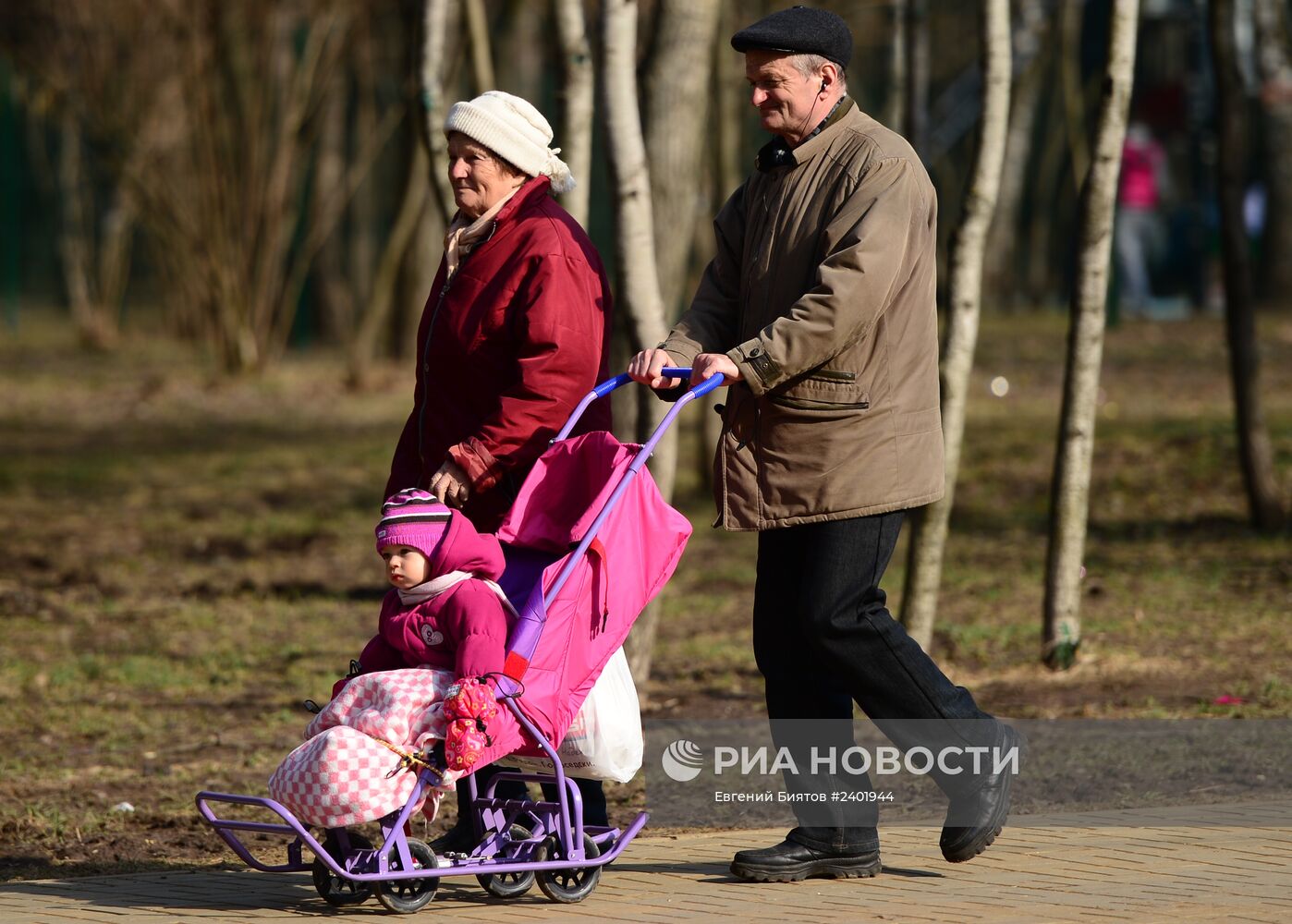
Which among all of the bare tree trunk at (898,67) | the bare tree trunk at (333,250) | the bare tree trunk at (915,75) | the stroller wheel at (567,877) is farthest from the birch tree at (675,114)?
the bare tree trunk at (333,250)

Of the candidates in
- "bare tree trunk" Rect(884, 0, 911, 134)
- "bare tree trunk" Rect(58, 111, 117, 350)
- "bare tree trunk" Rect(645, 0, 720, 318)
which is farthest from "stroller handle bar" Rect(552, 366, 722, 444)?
"bare tree trunk" Rect(58, 111, 117, 350)

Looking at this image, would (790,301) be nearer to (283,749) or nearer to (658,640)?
(283,749)

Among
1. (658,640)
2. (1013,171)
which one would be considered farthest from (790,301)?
(1013,171)

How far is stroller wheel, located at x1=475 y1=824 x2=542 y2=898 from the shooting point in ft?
15.2

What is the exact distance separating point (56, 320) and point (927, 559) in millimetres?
23686

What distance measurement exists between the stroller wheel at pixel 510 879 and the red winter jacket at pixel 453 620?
1.48ft

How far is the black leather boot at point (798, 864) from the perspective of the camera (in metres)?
4.81

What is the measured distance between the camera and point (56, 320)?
28.8 m

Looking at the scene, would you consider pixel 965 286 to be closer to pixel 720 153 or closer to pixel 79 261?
pixel 720 153

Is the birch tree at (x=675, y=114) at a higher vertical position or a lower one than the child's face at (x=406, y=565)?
higher

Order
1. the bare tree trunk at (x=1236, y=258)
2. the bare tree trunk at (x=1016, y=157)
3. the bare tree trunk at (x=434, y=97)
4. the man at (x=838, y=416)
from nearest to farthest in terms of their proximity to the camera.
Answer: the man at (x=838, y=416), the bare tree trunk at (x=434, y=97), the bare tree trunk at (x=1236, y=258), the bare tree trunk at (x=1016, y=157)

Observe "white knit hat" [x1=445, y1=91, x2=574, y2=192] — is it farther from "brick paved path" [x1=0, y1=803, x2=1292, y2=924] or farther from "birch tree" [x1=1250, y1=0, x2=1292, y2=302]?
"birch tree" [x1=1250, y1=0, x2=1292, y2=302]

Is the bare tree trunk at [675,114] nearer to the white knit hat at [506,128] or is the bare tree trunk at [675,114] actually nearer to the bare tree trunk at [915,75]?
the bare tree trunk at [915,75]

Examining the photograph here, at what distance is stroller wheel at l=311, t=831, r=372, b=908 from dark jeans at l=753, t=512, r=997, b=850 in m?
1.06
